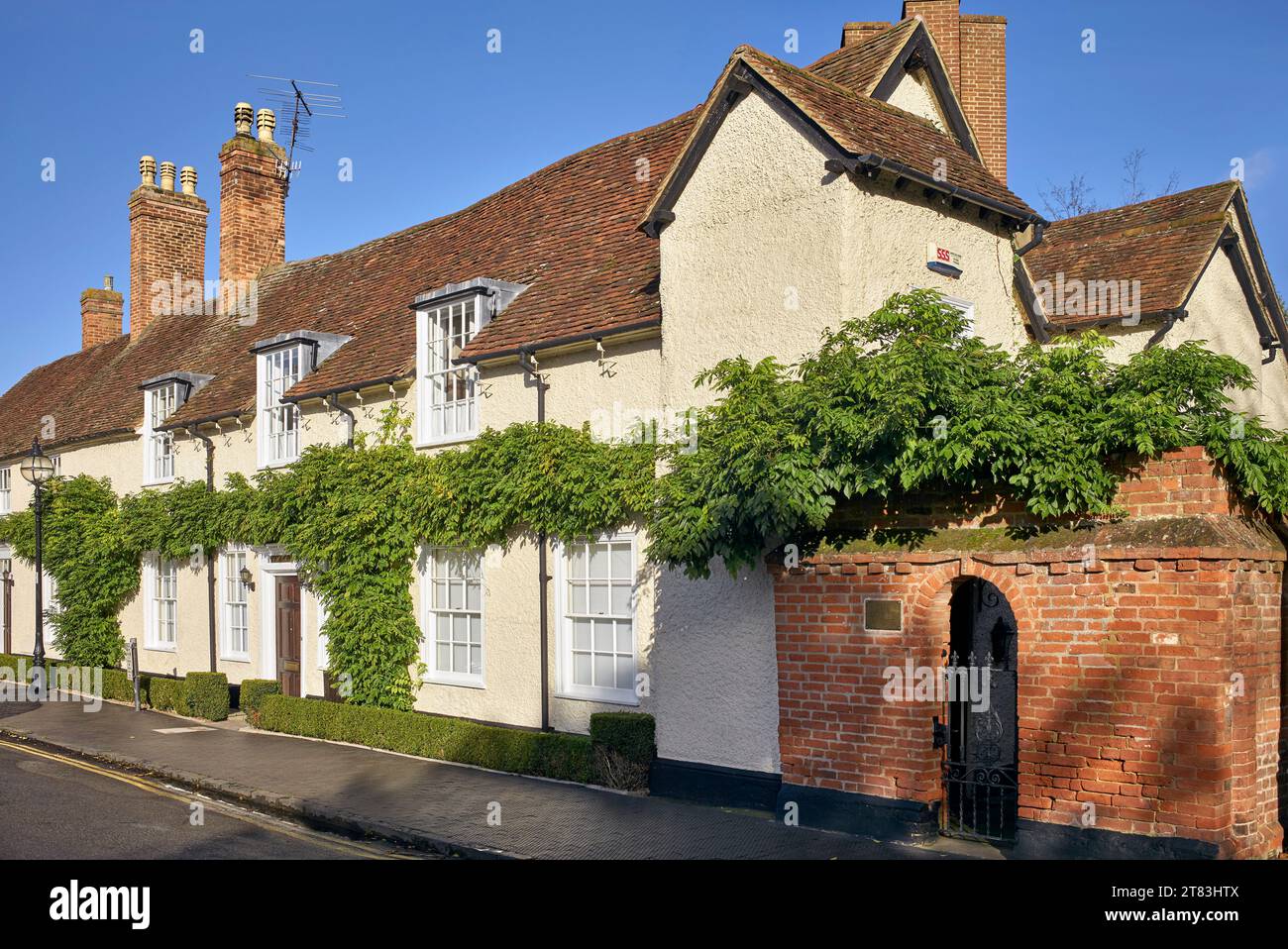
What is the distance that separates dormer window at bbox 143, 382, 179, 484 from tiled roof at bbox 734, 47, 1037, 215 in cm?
1590

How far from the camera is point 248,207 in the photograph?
25625 mm

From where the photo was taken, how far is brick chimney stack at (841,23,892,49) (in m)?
15.3

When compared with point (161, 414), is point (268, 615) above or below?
below

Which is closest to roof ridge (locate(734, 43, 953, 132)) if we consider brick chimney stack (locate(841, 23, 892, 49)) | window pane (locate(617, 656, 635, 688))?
brick chimney stack (locate(841, 23, 892, 49))

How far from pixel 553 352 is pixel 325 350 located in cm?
644

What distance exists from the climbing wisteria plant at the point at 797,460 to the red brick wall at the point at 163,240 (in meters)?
14.7

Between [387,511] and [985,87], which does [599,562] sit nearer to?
[387,511]

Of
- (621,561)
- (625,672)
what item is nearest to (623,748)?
(625,672)

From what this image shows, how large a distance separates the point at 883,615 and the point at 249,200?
2077 cm

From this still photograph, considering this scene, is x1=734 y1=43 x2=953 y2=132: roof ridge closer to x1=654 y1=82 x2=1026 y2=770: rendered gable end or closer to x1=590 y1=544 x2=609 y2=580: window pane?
x1=654 y1=82 x2=1026 y2=770: rendered gable end

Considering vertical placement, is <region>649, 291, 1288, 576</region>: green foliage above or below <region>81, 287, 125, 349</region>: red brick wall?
below

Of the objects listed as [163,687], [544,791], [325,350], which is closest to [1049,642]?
[544,791]

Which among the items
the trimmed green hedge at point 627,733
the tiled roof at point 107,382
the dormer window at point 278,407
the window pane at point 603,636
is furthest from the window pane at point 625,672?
the tiled roof at point 107,382
